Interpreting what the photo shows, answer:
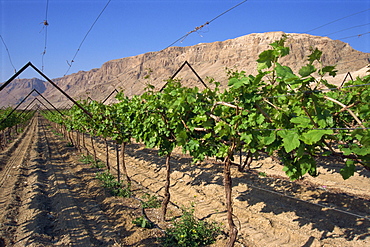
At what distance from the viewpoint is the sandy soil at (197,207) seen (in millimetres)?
4836

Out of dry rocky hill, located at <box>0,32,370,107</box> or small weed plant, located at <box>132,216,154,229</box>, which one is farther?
dry rocky hill, located at <box>0,32,370,107</box>

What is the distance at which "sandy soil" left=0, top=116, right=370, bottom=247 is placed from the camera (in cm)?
484

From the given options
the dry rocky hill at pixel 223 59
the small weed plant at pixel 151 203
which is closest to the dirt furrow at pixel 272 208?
the small weed plant at pixel 151 203

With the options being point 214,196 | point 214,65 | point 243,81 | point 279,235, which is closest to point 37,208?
point 214,196

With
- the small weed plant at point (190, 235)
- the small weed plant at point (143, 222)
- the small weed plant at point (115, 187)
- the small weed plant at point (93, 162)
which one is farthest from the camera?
the small weed plant at point (93, 162)

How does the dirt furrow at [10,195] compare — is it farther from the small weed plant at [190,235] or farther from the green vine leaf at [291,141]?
the green vine leaf at [291,141]

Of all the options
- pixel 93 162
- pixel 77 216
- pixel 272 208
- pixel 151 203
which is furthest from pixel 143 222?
pixel 93 162

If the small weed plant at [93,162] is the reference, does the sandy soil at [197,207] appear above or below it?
below

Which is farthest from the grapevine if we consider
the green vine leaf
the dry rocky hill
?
the dry rocky hill

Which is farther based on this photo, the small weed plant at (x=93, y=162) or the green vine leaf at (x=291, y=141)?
the small weed plant at (x=93, y=162)

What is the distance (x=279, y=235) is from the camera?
4828 mm

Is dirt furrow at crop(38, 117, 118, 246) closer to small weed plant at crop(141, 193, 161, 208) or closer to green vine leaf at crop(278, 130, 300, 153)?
small weed plant at crop(141, 193, 161, 208)

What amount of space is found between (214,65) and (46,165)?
95106mm

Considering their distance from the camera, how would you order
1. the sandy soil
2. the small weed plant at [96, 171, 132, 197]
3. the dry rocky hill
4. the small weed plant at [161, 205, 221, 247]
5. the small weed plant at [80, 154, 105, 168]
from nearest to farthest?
the small weed plant at [161, 205, 221, 247] < the sandy soil < the small weed plant at [96, 171, 132, 197] < the small weed plant at [80, 154, 105, 168] < the dry rocky hill
